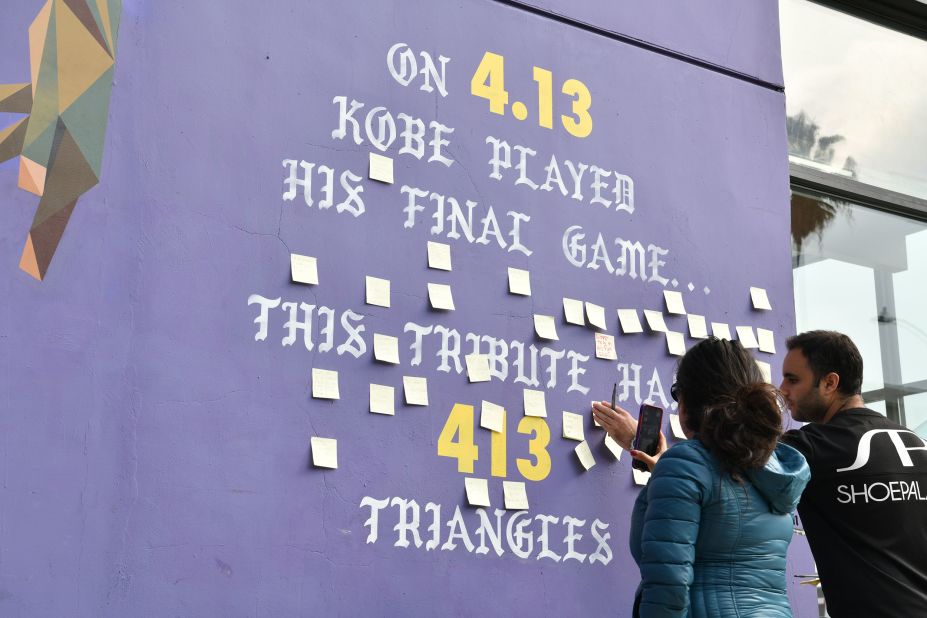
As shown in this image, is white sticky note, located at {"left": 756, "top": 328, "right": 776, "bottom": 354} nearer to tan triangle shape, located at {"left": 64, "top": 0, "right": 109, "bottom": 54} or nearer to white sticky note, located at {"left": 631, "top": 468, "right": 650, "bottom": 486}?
white sticky note, located at {"left": 631, "top": 468, "right": 650, "bottom": 486}

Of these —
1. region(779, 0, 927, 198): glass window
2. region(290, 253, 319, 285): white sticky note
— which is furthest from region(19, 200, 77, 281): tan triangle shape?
region(779, 0, 927, 198): glass window

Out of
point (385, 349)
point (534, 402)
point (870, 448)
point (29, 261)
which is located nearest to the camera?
point (29, 261)

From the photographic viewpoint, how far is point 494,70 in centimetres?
434

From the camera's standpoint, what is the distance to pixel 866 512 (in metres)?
3.47

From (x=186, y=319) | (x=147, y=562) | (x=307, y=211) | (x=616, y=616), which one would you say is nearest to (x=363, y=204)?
(x=307, y=211)

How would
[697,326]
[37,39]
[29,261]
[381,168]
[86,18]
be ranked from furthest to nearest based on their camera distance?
[697,326] → [381,168] → [86,18] → [37,39] → [29,261]

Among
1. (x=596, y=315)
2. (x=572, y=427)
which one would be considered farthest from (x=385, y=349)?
(x=596, y=315)

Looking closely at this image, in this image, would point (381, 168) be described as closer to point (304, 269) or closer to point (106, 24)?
point (304, 269)

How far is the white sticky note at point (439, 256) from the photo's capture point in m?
3.97

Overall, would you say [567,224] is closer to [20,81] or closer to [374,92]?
[374,92]

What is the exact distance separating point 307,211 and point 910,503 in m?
2.23

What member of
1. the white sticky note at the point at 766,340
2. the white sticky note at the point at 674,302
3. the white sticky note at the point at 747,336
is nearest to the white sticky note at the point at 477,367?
the white sticky note at the point at 674,302

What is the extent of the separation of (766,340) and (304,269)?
7.23 feet

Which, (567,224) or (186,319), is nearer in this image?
(186,319)
